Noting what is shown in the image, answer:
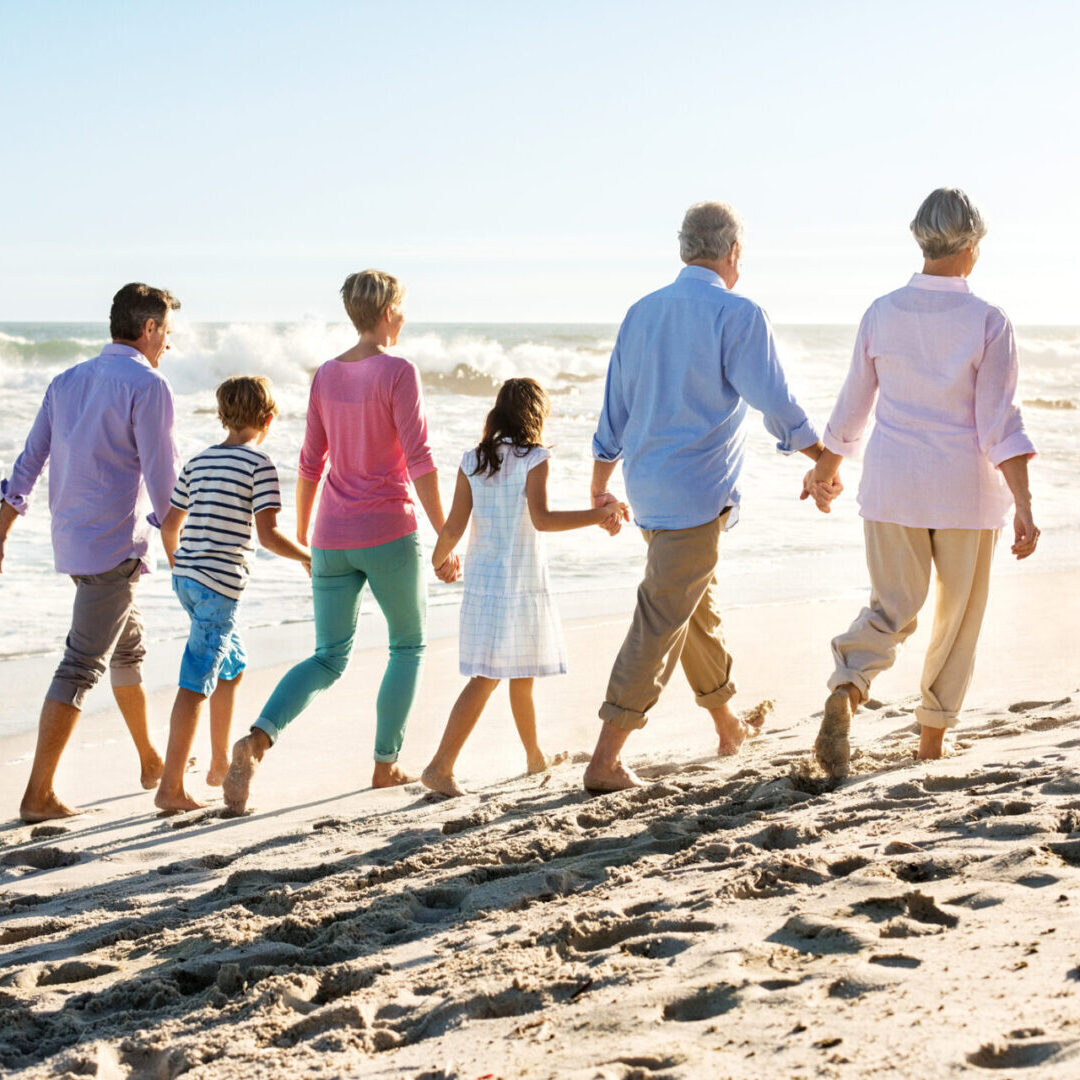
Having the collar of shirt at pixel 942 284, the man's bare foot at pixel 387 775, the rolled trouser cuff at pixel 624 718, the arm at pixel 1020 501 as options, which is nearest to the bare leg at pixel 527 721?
the man's bare foot at pixel 387 775

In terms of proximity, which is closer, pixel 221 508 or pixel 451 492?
pixel 221 508

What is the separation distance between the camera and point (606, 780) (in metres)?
4.10

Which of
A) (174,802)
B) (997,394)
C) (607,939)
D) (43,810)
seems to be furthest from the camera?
(43,810)

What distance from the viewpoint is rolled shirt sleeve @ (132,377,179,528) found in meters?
4.62

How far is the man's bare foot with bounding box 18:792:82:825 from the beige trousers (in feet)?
8.68

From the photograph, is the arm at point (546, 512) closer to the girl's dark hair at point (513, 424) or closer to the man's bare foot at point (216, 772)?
the girl's dark hair at point (513, 424)

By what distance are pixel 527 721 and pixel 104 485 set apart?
67.9 inches

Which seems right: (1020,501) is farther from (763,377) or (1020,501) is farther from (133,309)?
(133,309)

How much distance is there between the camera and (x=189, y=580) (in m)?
4.49

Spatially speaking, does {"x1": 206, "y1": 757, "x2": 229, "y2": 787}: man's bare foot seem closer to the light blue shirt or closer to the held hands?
the held hands

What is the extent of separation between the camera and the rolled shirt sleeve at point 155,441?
182 inches

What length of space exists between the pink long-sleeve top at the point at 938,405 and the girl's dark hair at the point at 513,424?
1060 millimetres

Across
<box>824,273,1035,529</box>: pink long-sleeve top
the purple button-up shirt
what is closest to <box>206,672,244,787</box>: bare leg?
the purple button-up shirt

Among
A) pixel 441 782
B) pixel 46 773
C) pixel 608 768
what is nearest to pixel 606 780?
pixel 608 768
